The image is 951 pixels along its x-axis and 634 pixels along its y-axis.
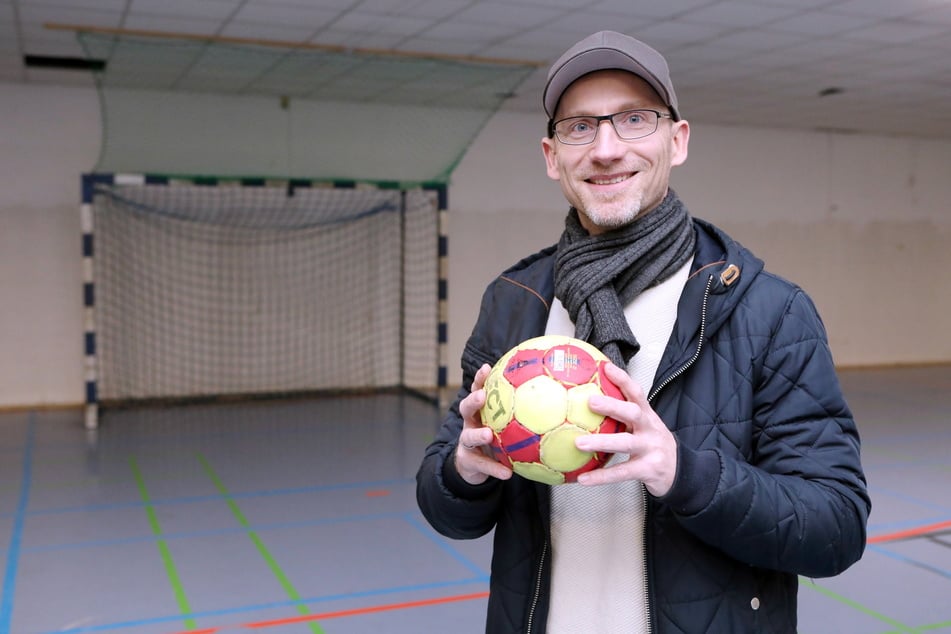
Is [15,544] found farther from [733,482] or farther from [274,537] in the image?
[733,482]

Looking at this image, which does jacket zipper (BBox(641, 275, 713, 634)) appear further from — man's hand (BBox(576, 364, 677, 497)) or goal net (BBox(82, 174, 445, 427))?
goal net (BBox(82, 174, 445, 427))

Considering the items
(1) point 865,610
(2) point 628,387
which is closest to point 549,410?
(2) point 628,387

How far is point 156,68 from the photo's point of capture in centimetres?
700

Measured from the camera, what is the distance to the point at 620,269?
1.32 metres

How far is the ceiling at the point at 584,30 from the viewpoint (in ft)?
18.8

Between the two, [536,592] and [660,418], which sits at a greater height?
[660,418]

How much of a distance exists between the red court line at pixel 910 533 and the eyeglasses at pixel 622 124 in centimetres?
382

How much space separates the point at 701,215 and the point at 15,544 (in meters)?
8.37

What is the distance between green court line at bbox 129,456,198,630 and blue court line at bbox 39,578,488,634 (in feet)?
0.24

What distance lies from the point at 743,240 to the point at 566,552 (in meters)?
9.96

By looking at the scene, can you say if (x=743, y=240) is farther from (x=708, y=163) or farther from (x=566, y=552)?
(x=566, y=552)

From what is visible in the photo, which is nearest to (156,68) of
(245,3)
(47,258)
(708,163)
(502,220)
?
(245,3)

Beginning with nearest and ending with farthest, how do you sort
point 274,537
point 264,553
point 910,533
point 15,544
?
point 264,553
point 15,544
point 274,537
point 910,533

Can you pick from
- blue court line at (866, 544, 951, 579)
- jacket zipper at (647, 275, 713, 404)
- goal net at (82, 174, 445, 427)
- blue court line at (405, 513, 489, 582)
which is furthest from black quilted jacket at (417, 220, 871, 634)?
goal net at (82, 174, 445, 427)
